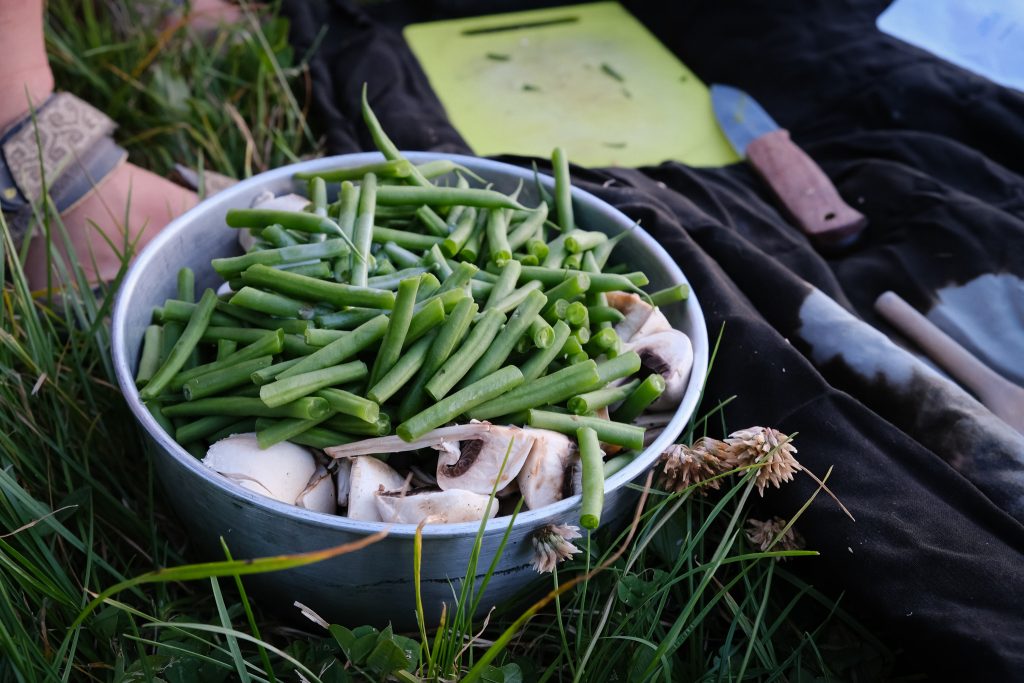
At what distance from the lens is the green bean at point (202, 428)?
5.03ft

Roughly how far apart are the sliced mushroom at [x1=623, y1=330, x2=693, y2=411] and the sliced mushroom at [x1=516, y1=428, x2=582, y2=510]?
10.3 inches

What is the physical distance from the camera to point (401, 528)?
1.30 meters

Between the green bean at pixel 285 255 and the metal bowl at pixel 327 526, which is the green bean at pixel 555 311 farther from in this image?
the green bean at pixel 285 255

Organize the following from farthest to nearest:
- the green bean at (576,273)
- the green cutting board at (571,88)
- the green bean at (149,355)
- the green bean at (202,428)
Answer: the green cutting board at (571,88) → the green bean at (576,273) → the green bean at (149,355) → the green bean at (202,428)

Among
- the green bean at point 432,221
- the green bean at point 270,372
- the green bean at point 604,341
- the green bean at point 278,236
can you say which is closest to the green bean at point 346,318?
the green bean at point 270,372

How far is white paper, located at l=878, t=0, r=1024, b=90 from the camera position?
10.4 ft

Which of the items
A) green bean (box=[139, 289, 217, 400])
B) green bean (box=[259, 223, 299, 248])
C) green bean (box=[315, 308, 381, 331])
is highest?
green bean (box=[259, 223, 299, 248])

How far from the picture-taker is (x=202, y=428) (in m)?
1.54

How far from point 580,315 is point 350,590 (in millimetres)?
674

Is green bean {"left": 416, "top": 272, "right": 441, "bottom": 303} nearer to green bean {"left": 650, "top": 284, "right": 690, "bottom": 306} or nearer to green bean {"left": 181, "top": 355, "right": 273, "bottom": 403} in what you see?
green bean {"left": 181, "top": 355, "right": 273, "bottom": 403}

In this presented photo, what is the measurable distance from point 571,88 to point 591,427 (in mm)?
2073

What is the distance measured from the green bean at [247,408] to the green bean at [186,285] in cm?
30

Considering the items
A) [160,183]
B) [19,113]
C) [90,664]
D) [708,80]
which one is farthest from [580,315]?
[708,80]

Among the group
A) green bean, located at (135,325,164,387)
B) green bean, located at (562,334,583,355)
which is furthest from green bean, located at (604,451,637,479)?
green bean, located at (135,325,164,387)
